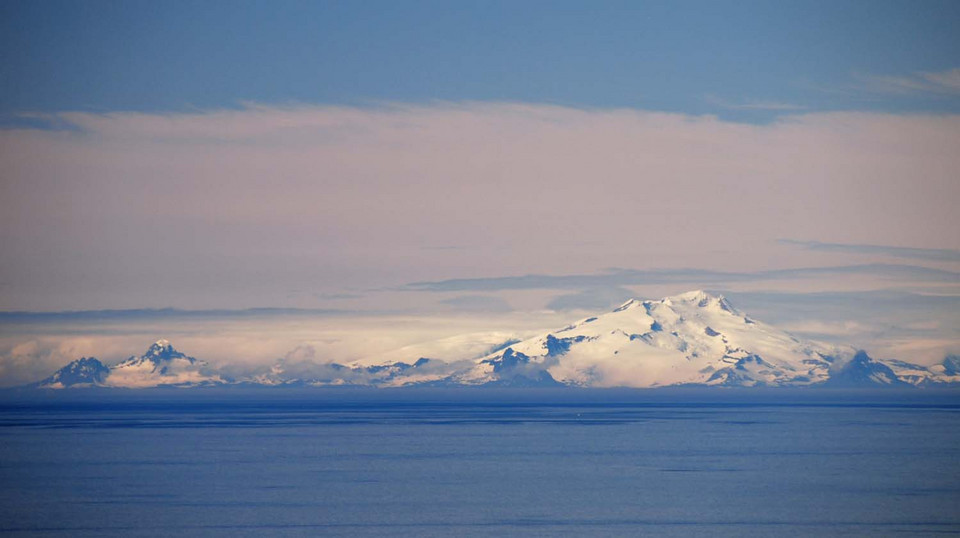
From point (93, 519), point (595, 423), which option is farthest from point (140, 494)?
point (595, 423)

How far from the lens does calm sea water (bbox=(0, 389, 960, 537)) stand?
229 feet

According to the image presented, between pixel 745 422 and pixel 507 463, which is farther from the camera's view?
pixel 745 422

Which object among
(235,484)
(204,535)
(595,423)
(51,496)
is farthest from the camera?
(595,423)

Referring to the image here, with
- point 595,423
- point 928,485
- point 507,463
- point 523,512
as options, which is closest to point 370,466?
point 507,463

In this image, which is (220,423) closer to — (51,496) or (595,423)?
(595,423)

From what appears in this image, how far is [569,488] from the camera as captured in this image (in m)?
85.9

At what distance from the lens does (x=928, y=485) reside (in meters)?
86.8

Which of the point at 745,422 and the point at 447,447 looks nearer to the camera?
the point at 447,447

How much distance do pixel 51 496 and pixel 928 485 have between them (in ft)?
202

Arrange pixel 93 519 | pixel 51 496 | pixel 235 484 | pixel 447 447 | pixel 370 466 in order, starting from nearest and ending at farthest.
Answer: pixel 93 519
pixel 51 496
pixel 235 484
pixel 370 466
pixel 447 447

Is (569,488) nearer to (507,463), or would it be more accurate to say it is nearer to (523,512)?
(523,512)

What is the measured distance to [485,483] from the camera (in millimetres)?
89938

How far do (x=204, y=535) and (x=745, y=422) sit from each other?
12962 cm

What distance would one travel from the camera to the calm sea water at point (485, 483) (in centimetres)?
6969
